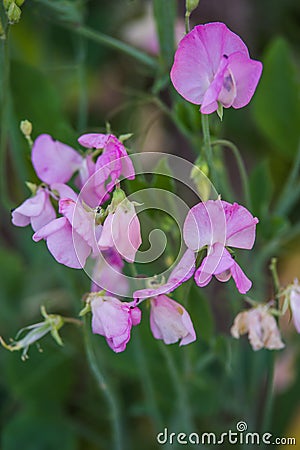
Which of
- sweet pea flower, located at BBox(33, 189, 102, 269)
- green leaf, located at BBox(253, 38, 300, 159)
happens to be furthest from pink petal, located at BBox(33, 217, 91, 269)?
green leaf, located at BBox(253, 38, 300, 159)

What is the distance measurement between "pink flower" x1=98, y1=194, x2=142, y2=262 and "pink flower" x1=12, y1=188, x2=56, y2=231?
60mm

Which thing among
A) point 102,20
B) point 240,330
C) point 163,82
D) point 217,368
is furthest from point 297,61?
point 240,330

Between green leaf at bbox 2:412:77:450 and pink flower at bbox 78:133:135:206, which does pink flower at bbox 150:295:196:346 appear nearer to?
pink flower at bbox 78:133:135:206

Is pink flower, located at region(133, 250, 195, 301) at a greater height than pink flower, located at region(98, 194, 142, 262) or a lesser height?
lesser

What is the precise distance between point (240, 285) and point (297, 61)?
0.78m

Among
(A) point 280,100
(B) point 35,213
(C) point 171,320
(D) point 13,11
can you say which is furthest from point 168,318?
(A) point 280,100

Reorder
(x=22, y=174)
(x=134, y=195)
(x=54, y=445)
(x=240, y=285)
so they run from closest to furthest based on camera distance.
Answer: (x=240, y=285) < (x=134, y=195) < (x=22, y=174) < (x=54, y=445)

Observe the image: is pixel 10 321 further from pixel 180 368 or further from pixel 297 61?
pixel 297 61

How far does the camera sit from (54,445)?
85 centimetres

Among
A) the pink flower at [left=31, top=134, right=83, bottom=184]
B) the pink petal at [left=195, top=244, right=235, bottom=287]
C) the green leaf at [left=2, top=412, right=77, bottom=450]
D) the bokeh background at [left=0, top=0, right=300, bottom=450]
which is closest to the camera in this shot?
the pink petal at [left=195, top=244, right=235, bottom=287]

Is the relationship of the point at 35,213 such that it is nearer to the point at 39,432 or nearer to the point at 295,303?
the point at 295,303

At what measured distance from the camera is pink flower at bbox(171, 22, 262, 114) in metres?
0.44

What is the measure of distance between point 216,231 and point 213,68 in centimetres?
10

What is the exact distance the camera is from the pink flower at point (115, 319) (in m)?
0.45
